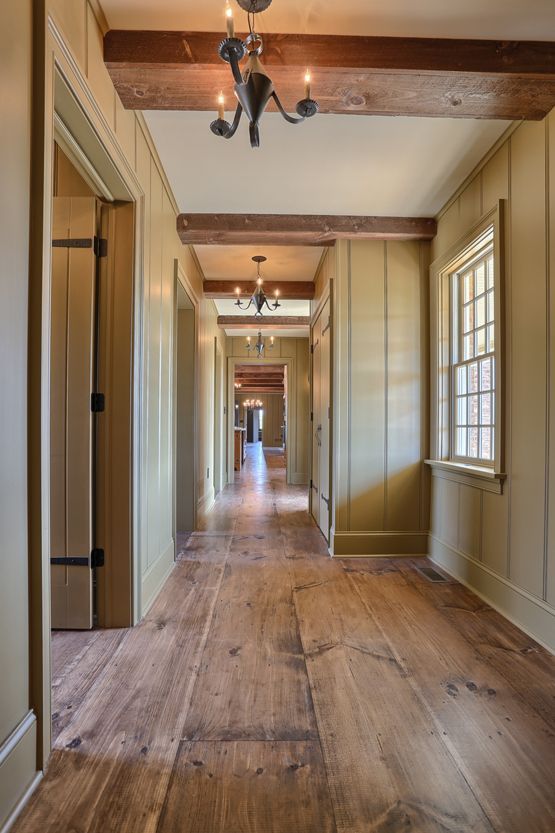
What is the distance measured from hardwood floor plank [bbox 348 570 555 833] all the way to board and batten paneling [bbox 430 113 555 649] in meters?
0.46

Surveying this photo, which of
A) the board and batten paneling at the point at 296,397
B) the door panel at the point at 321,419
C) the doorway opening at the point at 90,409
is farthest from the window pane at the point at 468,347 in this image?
the board and batten paneling at the point at 296,397

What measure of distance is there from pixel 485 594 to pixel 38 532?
2649mm

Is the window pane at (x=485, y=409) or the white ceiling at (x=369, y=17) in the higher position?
the white ceiling at (x=369, y=17)

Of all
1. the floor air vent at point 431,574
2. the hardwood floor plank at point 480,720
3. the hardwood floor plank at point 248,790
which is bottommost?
the floor air vent at point 431,574

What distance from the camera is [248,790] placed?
4.22 ft

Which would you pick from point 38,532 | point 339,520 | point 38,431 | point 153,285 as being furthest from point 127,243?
point 339,520

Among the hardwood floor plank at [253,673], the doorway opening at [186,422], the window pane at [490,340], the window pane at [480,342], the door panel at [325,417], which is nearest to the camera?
the hardwood floor plank at [253,673]

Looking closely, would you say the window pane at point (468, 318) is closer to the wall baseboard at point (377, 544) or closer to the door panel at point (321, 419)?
the door panel at point (321, 419)

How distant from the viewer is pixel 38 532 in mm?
1312

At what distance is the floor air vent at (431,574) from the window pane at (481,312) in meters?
1.87

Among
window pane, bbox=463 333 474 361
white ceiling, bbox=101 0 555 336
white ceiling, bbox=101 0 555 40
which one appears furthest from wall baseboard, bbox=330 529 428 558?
white ceiling, bbox=101 0 555 40

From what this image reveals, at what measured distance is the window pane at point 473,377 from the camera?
3100 millimetres

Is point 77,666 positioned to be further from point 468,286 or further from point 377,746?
point 468,286

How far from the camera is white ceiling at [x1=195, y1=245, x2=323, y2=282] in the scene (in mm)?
4301
